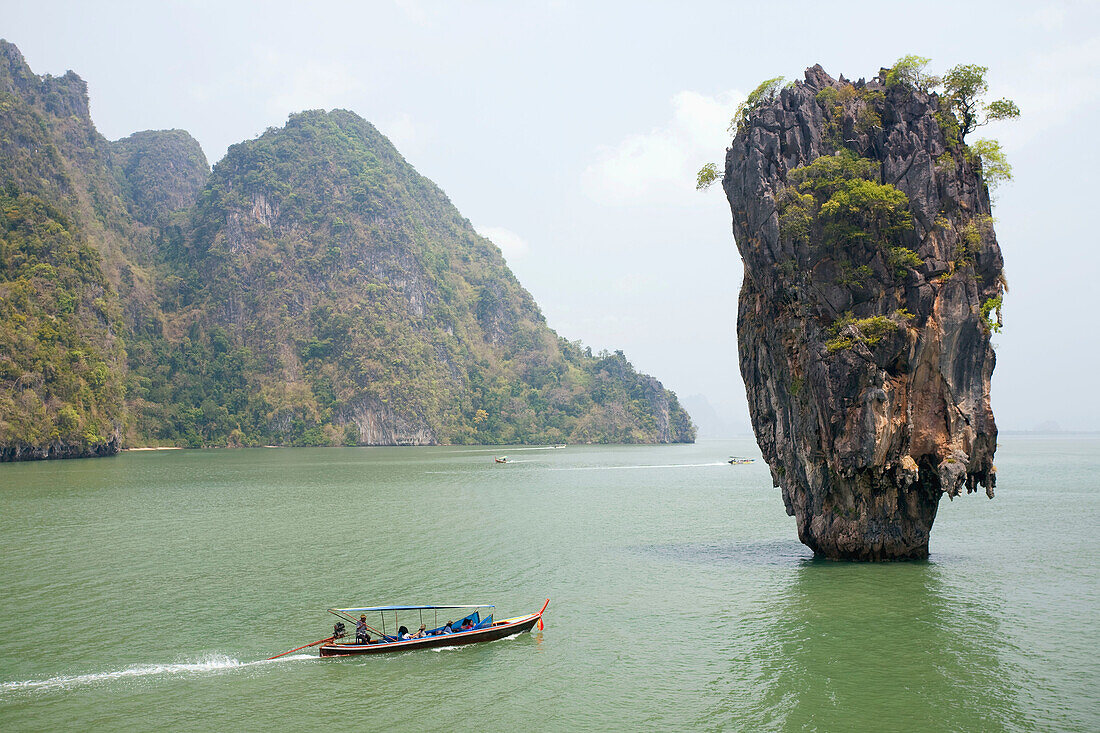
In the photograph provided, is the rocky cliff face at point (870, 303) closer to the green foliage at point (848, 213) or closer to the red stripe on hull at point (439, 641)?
the green foliage at point (848, 213)

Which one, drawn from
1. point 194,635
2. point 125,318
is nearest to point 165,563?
point 194,635

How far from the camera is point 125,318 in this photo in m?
175

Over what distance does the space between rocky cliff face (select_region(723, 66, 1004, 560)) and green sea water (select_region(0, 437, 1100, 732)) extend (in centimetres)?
371

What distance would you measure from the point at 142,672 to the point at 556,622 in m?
12.3

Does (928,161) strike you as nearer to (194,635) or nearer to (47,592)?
(194,635)

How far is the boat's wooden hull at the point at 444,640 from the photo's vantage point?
888 inches

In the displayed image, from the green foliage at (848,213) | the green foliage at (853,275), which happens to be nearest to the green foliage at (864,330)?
the green foliage at (853,275)

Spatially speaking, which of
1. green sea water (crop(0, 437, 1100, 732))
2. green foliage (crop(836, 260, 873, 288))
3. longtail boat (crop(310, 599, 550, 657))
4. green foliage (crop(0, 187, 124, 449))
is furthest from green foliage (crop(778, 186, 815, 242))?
green foliage (crop(0, 187, 124, 449))

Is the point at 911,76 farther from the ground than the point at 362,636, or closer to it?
farther from the ground

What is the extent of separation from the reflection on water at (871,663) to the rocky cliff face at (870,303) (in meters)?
3.96

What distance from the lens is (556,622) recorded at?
2588 centimetres

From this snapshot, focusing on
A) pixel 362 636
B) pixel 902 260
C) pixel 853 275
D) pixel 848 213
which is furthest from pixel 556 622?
pixel 848 213

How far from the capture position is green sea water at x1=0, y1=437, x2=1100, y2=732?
1877 centimetres

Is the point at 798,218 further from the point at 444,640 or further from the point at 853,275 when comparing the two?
the point at 444,640
